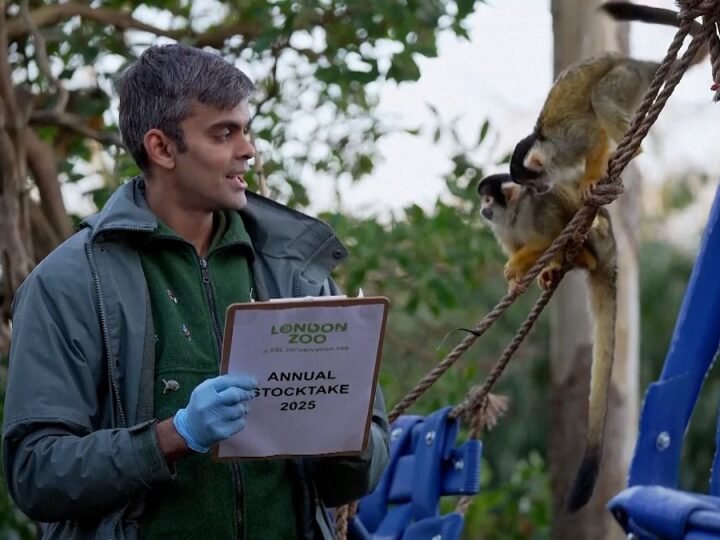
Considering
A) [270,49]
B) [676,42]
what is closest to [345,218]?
[270,49]

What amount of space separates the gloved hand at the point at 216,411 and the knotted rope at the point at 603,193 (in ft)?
1.82

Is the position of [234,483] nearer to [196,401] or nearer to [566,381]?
[196,401]

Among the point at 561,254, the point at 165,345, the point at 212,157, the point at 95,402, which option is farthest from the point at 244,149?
the point at 561,254

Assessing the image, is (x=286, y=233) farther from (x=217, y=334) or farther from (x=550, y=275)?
(x=550, y=275)

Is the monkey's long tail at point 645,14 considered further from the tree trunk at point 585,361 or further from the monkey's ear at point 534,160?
the tree trunk at point 585,361

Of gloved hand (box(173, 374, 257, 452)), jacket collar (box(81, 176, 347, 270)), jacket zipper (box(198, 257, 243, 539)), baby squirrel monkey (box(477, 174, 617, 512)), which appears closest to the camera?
gloved hand (box(173, 374, 257, 452))

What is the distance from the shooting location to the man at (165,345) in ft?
4.78

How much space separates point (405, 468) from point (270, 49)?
1325 millimetres

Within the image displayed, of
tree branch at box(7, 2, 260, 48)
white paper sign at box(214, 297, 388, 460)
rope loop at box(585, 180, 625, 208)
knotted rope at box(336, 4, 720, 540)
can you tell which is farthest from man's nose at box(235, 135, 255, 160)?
tree branch at box(7, 2, 260, 48)

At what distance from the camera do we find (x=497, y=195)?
324cm

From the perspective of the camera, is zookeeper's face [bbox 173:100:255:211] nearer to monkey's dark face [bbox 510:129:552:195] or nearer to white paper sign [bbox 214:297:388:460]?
white paper sign [bbox 214:297:388:460]

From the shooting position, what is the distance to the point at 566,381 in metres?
3.83

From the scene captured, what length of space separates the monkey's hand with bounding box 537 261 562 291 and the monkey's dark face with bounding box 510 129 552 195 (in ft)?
1.16

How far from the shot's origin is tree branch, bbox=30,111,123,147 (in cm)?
311
